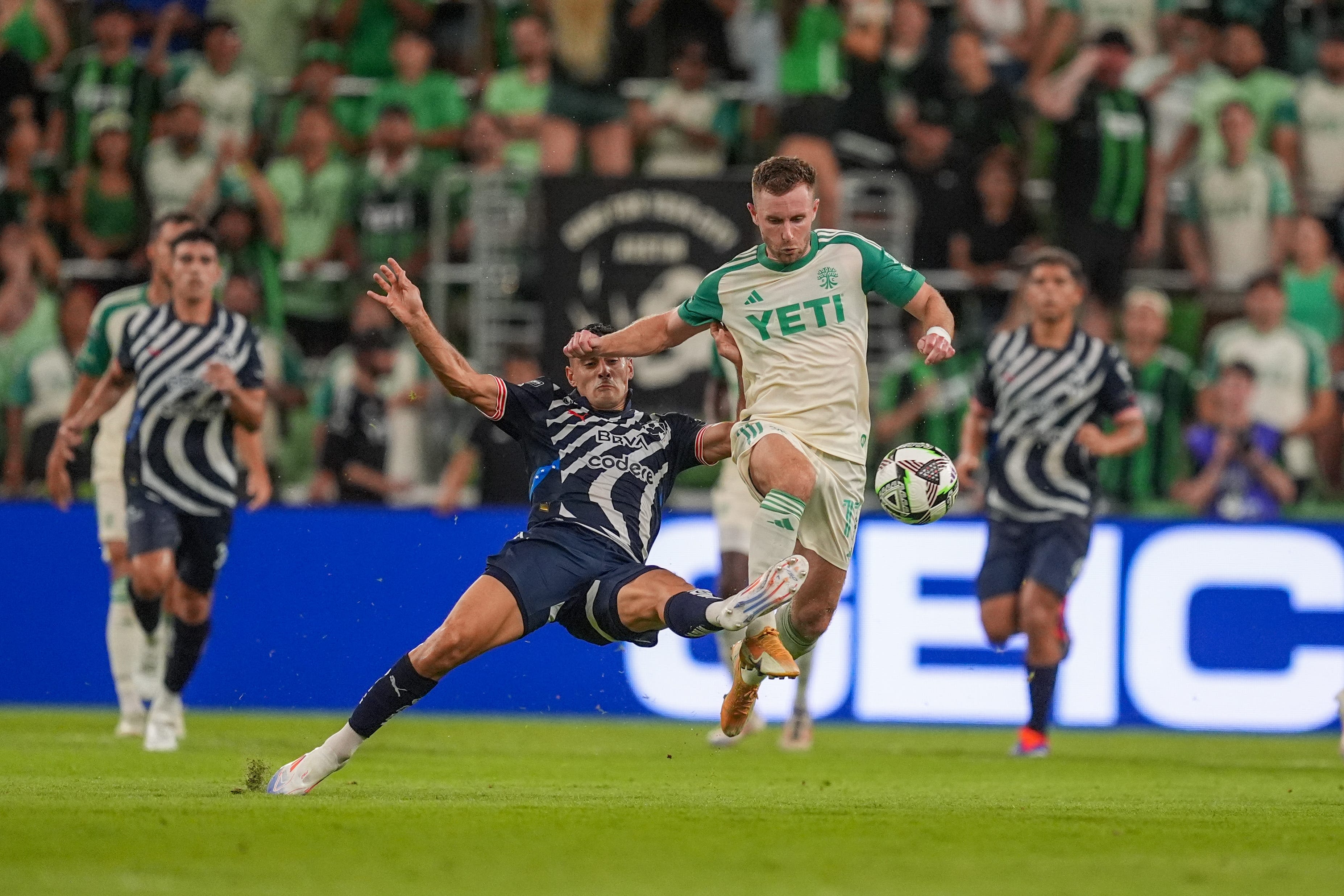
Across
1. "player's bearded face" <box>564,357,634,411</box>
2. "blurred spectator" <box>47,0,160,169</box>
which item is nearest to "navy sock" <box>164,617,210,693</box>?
"player's bearded face" <box>564,357,634,411</box>

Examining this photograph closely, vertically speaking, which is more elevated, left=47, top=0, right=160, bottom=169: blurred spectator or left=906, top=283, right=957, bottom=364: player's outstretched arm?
left=47, top=0, right=160, bottom=169: blurred spectator

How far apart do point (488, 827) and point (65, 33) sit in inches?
461

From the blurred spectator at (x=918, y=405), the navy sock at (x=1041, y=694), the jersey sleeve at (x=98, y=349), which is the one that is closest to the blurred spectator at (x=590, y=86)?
the blurred spectator at (x=918, y=405)

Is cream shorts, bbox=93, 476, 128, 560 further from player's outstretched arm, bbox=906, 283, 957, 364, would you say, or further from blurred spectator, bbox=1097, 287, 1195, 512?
blurred spectator, bbox=1097, 287, 1195, 512

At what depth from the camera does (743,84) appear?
52.4 feet

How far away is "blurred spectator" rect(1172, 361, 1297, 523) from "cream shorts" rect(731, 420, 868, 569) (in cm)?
594

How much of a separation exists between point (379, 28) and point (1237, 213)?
7.05m

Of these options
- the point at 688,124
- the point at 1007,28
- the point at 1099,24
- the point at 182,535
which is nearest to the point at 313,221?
the point at 688,124

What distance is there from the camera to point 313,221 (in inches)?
616

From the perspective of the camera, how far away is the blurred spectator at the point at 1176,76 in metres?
15.5

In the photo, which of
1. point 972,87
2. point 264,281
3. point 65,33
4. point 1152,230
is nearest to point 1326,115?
point 1152,230

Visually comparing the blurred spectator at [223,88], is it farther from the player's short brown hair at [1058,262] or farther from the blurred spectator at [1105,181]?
the player's short brown hair at [1058,262]

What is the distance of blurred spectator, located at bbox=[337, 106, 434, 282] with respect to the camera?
49.9 ft

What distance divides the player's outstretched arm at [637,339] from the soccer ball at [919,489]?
106 cm
